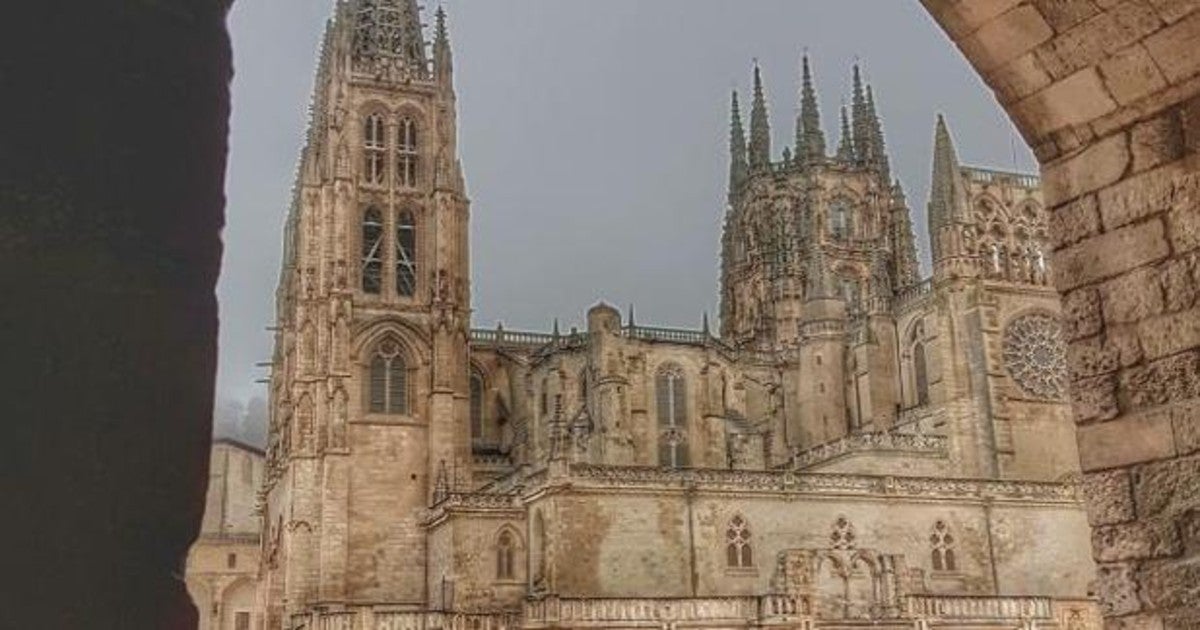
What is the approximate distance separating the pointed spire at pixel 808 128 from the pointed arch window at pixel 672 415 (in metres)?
21.4

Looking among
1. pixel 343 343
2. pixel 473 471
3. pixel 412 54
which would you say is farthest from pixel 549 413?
pixel 412 54

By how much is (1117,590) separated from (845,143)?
191 feet

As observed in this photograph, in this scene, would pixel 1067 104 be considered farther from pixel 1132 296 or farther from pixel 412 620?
pixel 412 620

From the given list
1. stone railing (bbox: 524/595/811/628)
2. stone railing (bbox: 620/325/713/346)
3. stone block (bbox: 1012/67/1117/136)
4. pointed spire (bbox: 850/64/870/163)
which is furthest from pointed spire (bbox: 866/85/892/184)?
stone block (bbox: 1012/67/1117/136)

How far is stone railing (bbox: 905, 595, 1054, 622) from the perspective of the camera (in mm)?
28469

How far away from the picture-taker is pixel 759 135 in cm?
6316

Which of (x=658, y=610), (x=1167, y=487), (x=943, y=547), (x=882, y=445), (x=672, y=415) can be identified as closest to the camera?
(x=1167, y=487)

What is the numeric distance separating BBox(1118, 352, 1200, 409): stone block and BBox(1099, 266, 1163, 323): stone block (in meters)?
0.23

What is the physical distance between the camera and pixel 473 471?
3950 centimetres

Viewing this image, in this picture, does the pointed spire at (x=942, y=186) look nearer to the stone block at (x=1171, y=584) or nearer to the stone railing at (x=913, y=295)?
the stone railing at (x=913, y=295)

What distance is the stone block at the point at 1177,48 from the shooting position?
5.38m

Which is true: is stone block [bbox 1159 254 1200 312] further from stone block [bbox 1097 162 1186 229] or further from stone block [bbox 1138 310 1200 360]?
stone block [bbox 1097 162 1186 229]

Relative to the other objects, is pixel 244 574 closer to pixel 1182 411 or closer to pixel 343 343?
pixel 343 343

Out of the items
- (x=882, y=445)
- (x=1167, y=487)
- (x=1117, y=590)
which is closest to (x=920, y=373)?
(x=882, y=445)
